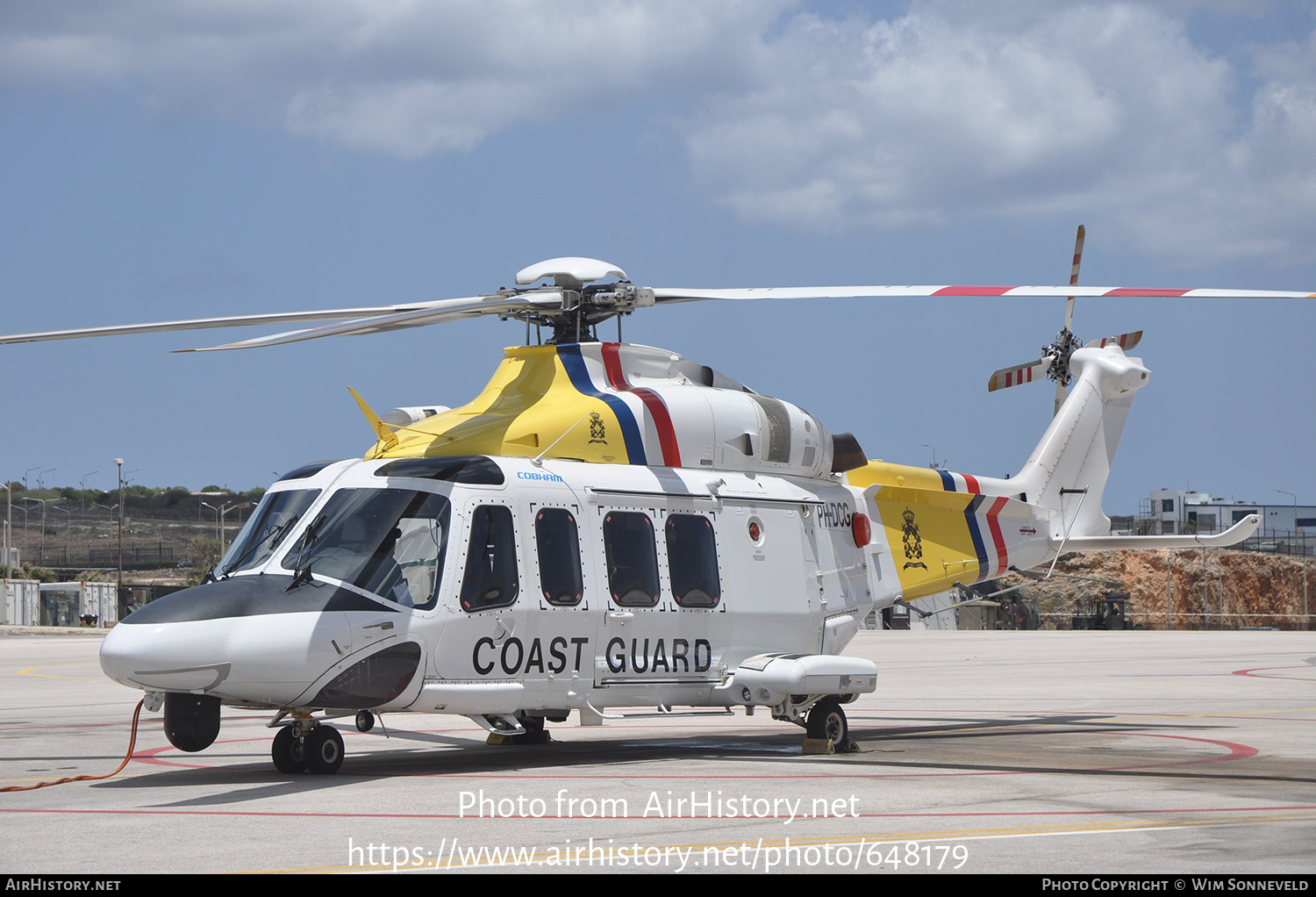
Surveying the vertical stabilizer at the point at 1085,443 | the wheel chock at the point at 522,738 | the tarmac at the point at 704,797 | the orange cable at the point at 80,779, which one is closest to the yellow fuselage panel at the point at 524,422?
the tarmac at the point at 704,797

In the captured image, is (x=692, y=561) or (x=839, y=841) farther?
(x=692, y=561)

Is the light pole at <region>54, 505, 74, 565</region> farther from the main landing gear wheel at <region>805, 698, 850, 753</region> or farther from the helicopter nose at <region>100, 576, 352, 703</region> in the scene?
the helicopter nose at <region>100, 576, 352, 703</region>

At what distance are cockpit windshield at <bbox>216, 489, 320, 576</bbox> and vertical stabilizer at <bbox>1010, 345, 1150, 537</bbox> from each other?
10.3 metres

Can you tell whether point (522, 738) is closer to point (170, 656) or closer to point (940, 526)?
point (170, 656)

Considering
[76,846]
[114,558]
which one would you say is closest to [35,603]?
[114,558]

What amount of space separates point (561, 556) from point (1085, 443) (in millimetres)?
9661

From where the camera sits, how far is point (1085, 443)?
62.4ft

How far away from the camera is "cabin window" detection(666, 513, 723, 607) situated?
1332cm

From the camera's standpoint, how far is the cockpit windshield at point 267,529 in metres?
11.4

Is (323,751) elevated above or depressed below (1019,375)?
below

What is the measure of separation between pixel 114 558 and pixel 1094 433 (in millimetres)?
115814

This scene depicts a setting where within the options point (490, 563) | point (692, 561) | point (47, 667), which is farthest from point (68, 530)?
point (490, 563)

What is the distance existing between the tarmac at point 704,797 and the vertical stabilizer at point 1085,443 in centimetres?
291

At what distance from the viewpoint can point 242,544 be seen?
1157cm
